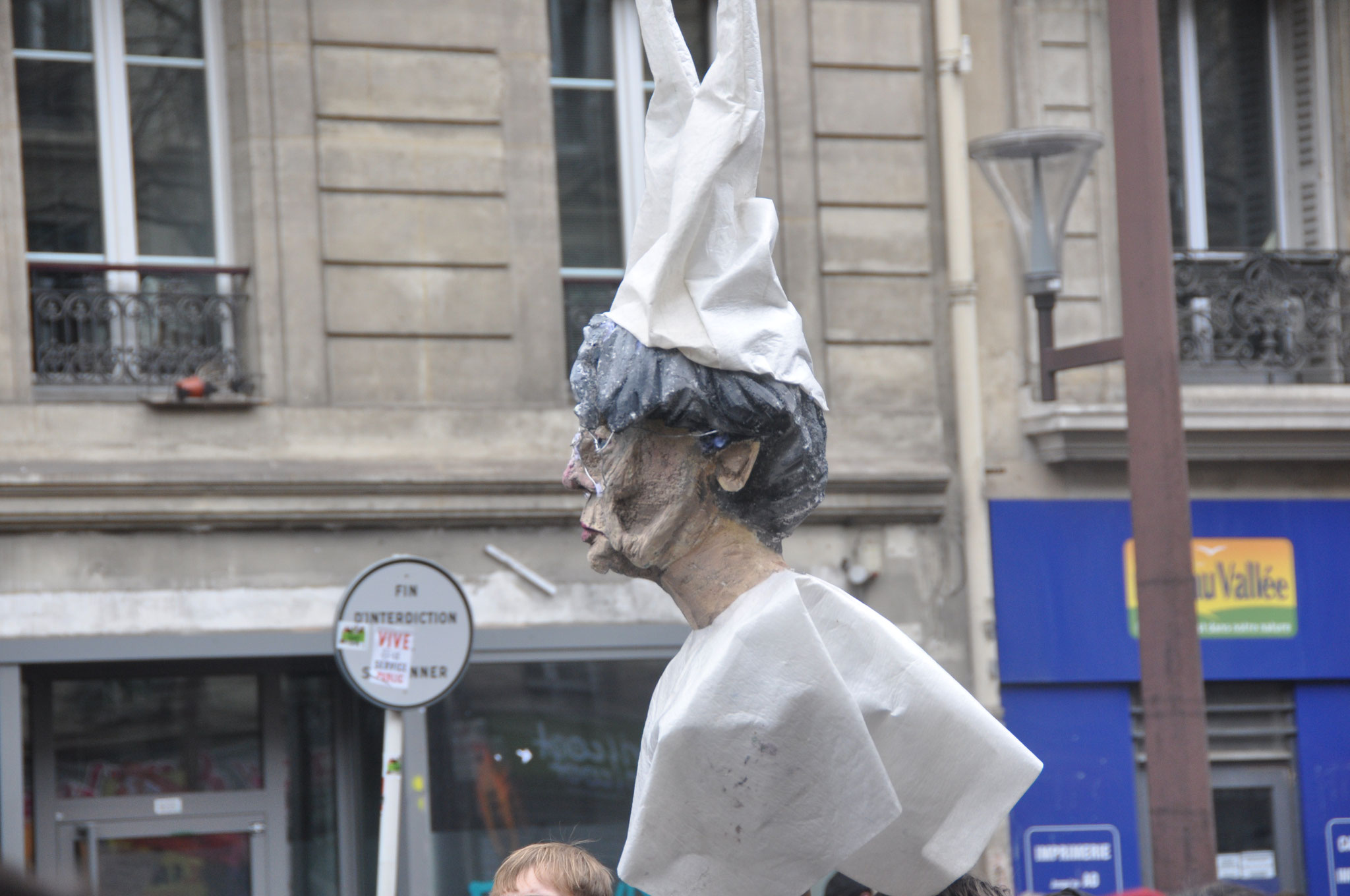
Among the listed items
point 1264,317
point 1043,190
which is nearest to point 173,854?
point 1043,190

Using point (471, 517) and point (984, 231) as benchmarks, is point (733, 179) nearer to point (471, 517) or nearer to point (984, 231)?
point (471, 517)

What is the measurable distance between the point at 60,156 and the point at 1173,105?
6.69 metres

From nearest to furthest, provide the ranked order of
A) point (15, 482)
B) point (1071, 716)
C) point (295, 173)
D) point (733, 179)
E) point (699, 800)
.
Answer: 1. point (699, 800)
2. point (733, 179)
3. point (15, 482)
4. point (295, 173)
5. point (1071, 716)

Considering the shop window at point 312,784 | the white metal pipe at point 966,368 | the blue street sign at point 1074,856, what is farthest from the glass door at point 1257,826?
the shop window at point 312,784

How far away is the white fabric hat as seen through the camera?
255cm

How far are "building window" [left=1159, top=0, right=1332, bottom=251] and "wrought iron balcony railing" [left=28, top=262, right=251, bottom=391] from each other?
583 centimetres

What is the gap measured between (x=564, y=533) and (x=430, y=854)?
180 centimetres

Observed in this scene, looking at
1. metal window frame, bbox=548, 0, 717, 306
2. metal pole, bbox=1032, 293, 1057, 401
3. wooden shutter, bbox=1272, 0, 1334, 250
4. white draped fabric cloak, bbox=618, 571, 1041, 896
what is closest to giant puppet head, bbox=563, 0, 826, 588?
white draped fabric cloak, bbox=618, 571, 1041, 896

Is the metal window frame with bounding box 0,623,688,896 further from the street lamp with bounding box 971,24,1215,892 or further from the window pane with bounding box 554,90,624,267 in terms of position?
the street lamp with bounding box 971,24,1215,892

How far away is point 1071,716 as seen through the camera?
10.1m

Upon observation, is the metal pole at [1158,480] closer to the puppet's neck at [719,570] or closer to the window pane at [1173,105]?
the puppet's neck at [719,570]

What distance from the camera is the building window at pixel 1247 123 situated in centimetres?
1116

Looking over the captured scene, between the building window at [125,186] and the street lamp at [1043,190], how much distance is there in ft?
13.4

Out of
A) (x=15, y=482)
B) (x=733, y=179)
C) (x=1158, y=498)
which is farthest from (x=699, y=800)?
(x=15, y=482)
